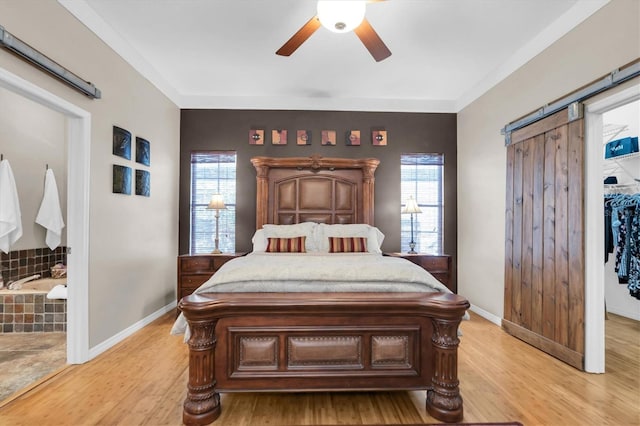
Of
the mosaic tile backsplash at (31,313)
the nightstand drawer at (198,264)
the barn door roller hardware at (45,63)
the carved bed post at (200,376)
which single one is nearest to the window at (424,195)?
the nightstand drawer at (198,264)

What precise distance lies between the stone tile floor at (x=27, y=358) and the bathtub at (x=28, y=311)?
0.26ft

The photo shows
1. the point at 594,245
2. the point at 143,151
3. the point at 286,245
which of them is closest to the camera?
the point at 594,245

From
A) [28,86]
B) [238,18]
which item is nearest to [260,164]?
[238,18]

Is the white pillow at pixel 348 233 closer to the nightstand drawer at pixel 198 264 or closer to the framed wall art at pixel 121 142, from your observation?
the nightstand drawer at pixel 198 264

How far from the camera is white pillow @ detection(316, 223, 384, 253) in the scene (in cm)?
404

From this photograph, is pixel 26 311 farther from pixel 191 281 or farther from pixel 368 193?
pixel 368 193

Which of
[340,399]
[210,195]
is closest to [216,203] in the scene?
[210,195]

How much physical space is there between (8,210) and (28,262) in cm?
79

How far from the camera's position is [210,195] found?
4.72m

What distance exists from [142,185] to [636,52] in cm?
448

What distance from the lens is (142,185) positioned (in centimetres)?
363

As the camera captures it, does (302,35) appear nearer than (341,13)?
No

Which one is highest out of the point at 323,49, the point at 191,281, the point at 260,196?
the point at 323,49

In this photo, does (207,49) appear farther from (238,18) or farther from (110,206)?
(110,206)
